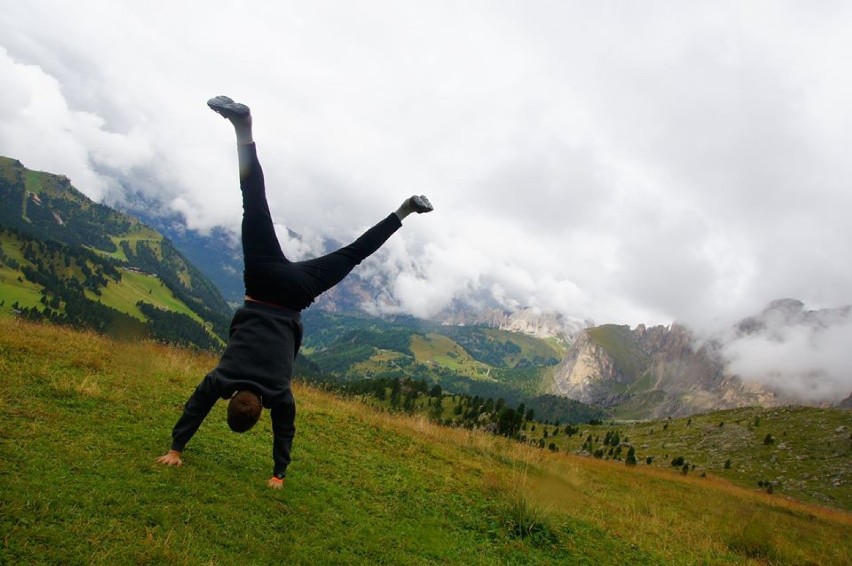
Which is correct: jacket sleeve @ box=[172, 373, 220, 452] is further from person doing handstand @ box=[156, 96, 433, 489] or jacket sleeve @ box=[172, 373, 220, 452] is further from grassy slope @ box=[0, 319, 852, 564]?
grassy slope @ box=[0, 319, 852, 564]

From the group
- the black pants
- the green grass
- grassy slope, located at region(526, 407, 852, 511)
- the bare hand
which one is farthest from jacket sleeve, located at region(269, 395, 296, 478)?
the green grass

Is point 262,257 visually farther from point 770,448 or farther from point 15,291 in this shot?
point 15,291

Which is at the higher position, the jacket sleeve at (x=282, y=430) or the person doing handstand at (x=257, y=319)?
the person doing handstand at (x=257, y=319)

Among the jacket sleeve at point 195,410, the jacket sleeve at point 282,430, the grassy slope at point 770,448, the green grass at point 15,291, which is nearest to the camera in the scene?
the jacket sleeve at point 195,410

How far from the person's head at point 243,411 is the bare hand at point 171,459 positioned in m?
1.43

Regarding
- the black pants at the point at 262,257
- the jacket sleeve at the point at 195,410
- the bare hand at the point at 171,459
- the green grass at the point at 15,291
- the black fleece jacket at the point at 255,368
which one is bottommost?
the green grass at the point at 15,291

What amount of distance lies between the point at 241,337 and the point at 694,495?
21.9 m

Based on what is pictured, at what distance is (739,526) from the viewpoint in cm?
1241

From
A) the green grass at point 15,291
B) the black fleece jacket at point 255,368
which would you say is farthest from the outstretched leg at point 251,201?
the green grass at point 15,291

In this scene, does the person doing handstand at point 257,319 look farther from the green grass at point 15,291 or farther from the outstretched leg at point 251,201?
the green grass at point 15,291

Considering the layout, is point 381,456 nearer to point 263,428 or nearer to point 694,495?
point 263,428

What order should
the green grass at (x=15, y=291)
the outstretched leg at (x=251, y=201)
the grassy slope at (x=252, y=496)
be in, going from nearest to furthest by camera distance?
the grassy slope at (x=252, y=496)
the outstretched leg at (x=251, y=201)
the green grass at (x=15, y=291)

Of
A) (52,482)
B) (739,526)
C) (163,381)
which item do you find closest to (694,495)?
(739,526)

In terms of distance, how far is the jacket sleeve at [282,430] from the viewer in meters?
6.75
